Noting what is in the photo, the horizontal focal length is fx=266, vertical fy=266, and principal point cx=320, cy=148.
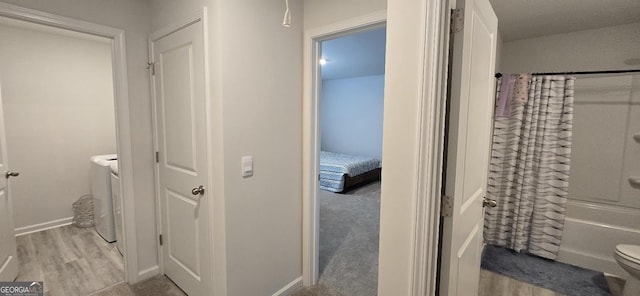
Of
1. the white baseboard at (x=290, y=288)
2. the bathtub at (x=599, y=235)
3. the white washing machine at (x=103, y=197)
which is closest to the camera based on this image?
the white baseboard at (x=290, y=288)

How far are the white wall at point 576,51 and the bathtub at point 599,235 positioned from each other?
54.1 inches

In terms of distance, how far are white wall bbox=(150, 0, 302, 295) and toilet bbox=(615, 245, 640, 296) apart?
230 cm

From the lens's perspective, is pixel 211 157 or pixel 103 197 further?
pixel 103 197

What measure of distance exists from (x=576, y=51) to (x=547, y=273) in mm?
2165

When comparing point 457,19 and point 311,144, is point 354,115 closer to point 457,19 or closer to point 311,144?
point 311,144

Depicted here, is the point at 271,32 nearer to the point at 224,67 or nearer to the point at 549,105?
the point at 224,67

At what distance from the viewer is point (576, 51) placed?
105 inches

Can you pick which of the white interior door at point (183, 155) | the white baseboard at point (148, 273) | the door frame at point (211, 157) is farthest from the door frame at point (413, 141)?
the white baseboard at point (148, 273)

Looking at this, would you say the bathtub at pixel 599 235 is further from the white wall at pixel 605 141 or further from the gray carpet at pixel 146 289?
the gray carpet at pixel 146 289

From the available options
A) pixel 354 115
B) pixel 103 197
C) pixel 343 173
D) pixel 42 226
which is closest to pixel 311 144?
pixel 103 197

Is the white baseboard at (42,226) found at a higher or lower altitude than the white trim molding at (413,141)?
lower

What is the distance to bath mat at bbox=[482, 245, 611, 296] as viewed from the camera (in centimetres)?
213

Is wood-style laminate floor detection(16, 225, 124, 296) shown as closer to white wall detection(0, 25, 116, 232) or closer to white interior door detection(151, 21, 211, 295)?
white wall detection(0, 25, 116, 232)

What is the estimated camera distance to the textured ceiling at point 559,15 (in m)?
2.01
